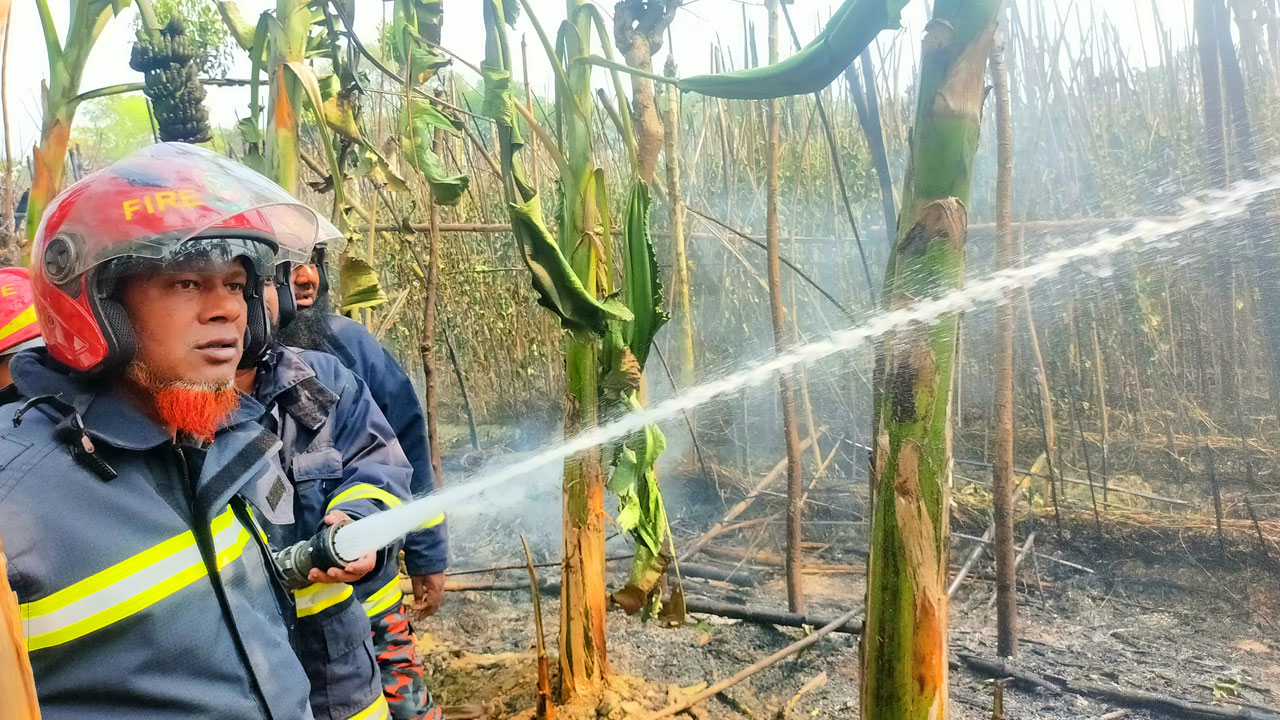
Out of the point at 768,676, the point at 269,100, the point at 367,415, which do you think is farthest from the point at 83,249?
the point at 768,676

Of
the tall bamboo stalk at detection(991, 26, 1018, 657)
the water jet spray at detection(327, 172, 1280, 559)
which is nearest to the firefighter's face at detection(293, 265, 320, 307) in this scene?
the water jet spray at detection(327, 172, 1280, 559)

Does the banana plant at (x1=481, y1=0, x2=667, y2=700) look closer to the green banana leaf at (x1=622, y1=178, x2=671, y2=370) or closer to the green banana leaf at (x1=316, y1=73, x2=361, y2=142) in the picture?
the green banana leaf at (x1=622, y1=178, x2=671, y2=370)

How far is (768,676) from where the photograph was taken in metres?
3.50

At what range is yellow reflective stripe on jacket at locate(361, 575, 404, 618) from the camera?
2.29m

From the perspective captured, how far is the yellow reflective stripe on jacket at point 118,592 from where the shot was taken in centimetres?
111

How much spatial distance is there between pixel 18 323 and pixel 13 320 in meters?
0.02

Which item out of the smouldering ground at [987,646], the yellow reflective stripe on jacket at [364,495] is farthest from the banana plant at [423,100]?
the smouldering ground at [987,646]

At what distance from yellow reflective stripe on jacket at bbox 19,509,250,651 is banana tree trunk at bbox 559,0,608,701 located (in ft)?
5.12

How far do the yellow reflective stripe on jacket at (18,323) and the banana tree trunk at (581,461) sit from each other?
1.77m

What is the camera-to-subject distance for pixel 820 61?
189 cm

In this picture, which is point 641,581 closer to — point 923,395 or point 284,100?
point 923,395

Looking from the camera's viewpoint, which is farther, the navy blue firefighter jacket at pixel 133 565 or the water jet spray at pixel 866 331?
the water jet spray at pixel 866 331

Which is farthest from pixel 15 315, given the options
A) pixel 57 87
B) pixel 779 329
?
pixel 779 329

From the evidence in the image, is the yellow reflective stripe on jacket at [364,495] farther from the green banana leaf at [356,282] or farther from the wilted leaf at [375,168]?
the wilted leaf at [375,168]
